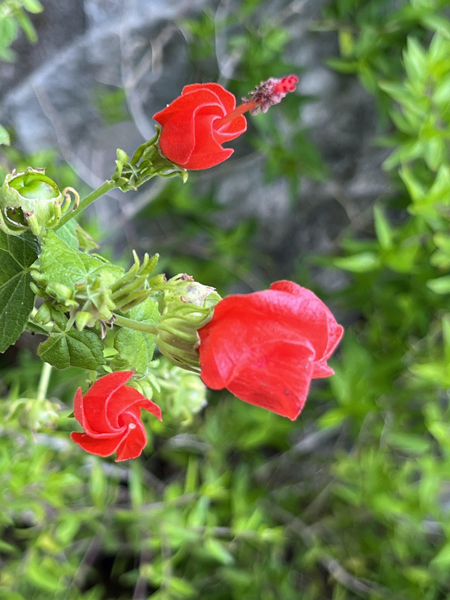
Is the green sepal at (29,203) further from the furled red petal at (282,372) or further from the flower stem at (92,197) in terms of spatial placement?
the furled red petal at (282,372)

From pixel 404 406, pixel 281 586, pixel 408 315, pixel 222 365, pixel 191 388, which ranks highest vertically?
pixel 222 365

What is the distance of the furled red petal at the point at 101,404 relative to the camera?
338 mm

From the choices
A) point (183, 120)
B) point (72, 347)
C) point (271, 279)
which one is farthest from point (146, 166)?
point (271, 279)

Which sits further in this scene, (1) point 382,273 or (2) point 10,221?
(1) point 382,273

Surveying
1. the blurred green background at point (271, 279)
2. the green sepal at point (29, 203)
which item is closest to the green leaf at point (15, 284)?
the green sepal at point (29, 203)

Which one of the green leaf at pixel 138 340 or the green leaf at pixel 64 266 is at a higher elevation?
the green leaf at pixel 64 266

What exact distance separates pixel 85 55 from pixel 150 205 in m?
0.35

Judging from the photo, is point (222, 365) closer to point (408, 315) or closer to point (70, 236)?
point (70, 236)

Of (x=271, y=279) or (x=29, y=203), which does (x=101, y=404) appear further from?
(x=271, y=279)

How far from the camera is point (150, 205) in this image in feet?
3.93

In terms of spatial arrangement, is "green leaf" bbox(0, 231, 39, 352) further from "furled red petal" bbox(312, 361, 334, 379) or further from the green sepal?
"furled red petal" bbox(312, 361, 334, 379)

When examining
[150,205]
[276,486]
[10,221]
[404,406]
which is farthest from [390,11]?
[276,486]

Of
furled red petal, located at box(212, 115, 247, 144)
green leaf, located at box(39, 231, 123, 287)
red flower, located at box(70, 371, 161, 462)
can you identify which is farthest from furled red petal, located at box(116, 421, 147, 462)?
furled red petal, located at box(212, 115, 247, 144)

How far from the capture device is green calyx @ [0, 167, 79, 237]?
1.17 feet
